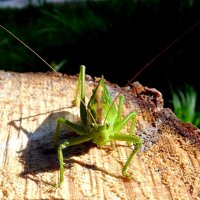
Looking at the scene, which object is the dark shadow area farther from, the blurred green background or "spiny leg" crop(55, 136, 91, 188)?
the blurred green background

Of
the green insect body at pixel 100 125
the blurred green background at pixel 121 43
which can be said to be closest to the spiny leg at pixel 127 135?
the green insect body at pixel 100 125

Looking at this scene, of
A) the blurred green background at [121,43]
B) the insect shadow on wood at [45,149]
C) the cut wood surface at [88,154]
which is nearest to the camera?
the cut wood surface at [88,154]

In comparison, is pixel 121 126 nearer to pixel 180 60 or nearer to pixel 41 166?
pixel 41 166

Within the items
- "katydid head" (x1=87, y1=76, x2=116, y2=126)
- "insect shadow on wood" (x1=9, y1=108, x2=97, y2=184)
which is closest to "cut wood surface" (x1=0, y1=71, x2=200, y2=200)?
"insect shadow on wood" (x1=9, y1=108, x2=97, y2=184)

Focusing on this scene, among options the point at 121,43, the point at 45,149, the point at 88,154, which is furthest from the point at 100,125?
the point at 121,43

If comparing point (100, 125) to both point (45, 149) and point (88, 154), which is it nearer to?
point (88, 154)

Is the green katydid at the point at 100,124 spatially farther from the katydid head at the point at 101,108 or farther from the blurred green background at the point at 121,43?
the blurred green background at the point at 121,43
